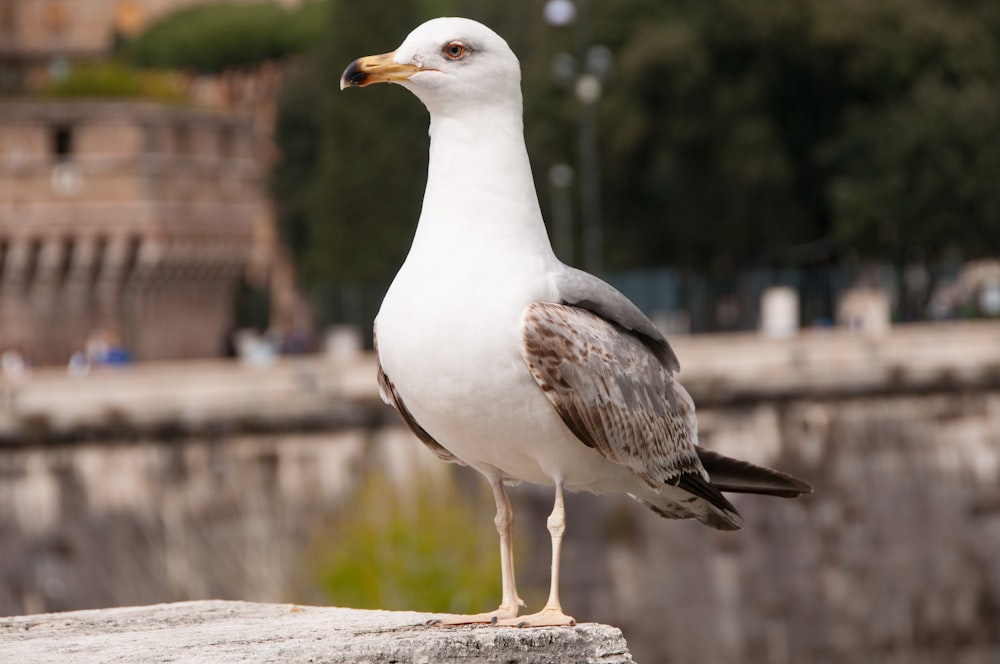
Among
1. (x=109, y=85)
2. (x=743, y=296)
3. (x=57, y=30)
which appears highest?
(x=57, y=30)

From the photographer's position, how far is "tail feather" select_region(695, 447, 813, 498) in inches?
225

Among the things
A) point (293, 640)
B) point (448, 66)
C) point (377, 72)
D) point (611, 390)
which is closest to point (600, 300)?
point (611, 390)

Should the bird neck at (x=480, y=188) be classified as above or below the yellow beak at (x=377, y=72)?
below

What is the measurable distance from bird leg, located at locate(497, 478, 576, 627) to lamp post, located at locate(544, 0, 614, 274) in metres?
28.5

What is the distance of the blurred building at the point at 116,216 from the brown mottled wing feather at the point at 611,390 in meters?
31.3

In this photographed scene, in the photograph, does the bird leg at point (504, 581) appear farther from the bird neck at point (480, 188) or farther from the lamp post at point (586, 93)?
the lamp post at point (586, 93)

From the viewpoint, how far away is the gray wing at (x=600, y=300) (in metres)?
5.59

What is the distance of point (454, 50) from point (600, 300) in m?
0.73

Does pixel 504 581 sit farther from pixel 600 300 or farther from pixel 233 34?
→ pixel 233 34

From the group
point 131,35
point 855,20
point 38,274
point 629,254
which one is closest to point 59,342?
point 38,274

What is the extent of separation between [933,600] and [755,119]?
15.9m

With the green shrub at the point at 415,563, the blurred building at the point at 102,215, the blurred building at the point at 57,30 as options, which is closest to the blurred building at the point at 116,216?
the blurred building at the point at 102,215

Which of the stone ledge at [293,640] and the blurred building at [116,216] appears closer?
the stone ledge at [293,640]

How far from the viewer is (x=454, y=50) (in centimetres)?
553
